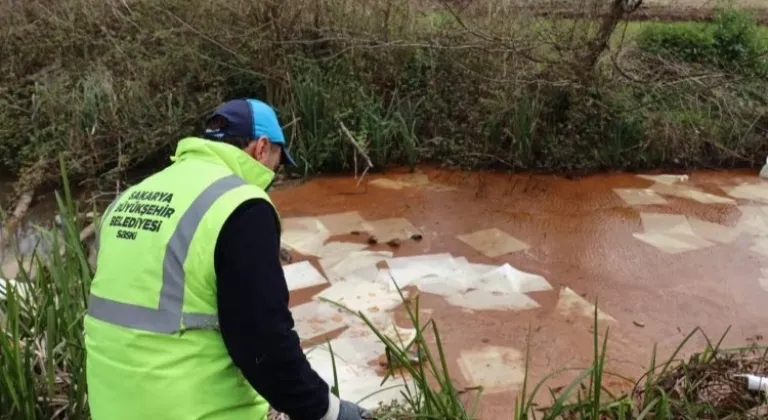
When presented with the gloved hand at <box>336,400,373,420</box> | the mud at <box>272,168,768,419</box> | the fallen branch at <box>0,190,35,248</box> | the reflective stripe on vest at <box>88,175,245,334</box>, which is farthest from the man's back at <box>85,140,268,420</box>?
the fallen branch at <box>0,190,35,248</box>

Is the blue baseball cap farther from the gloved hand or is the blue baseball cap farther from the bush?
the bush

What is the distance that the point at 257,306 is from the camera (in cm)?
155

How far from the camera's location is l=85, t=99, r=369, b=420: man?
60.7 inches

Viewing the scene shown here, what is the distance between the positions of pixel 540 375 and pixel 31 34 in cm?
680

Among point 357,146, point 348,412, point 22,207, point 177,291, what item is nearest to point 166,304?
point 177,291

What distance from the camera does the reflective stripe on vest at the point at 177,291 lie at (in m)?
1.55

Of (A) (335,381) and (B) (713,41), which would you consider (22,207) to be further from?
(B) (713,41)

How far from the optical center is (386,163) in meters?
6.84

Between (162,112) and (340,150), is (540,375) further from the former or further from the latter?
(162,112)

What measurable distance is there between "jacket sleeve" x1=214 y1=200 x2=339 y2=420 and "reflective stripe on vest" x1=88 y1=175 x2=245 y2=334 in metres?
0.06

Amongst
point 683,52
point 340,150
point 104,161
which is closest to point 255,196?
point 340,150

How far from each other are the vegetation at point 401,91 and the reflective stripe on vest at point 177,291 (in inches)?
197

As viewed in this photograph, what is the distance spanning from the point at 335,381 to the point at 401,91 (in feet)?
17.1

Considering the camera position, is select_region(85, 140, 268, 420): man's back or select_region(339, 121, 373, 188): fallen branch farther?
select_region(339, 121, 373, 188): fallen branch
